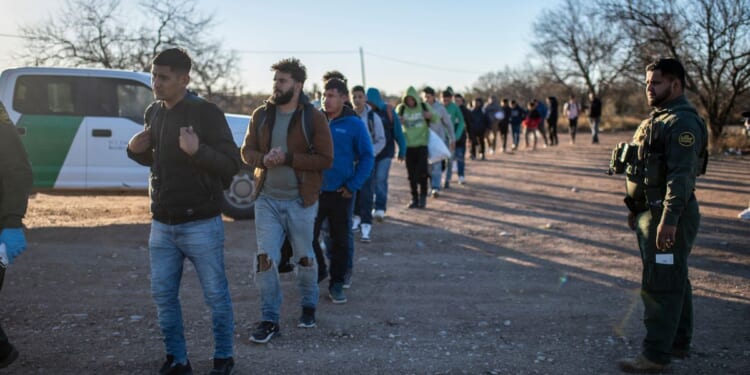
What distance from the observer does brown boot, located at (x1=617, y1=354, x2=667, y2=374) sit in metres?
4.25

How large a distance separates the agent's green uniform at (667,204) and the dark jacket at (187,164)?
255cm

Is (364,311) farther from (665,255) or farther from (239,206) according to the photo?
(239,206)

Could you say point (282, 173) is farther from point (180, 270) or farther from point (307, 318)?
point (307, 318)

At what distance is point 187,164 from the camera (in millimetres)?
3957

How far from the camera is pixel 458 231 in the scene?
9172 millimetres

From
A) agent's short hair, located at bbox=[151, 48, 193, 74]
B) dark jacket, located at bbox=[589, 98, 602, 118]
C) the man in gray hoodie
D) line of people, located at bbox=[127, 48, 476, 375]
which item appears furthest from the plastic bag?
dark jacket, located at bbox=[589, 98, 602, 118]

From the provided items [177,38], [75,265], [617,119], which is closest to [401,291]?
[75,265]

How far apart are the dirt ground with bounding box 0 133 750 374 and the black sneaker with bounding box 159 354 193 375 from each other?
222 mm

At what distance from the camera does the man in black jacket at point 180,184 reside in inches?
154

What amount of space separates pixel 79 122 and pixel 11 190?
219 inches

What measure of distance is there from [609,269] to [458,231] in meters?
2.50

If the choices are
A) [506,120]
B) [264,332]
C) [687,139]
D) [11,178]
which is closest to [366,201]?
[264,332]

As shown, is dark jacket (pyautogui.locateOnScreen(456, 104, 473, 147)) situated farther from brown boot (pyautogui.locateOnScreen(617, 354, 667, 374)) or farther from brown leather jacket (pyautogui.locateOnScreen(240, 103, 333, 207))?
brown boot (pyautogui.locateOnScreen(617, 354, 667, 374))

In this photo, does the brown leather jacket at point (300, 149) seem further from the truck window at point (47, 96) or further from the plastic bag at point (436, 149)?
the plastic bag at point (436, 149)
